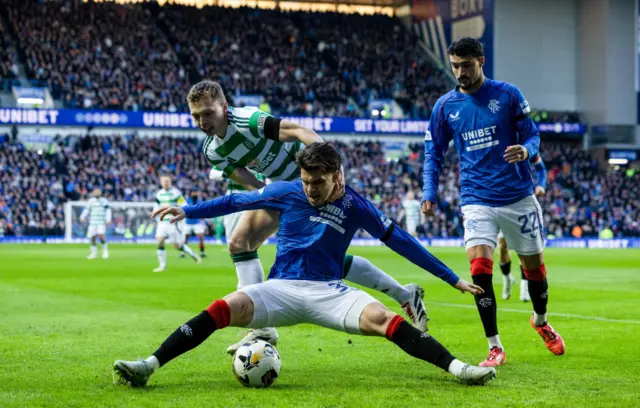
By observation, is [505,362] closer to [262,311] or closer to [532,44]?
[262,311]

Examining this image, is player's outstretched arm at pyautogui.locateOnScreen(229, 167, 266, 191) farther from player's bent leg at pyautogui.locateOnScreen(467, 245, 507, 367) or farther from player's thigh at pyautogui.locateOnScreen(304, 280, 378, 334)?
player's thigh at pyautogui.locateOnScreen(304, 280, 378, 334)

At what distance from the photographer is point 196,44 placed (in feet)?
163

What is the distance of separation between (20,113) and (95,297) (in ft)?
97.4

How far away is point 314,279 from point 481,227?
1.96 m

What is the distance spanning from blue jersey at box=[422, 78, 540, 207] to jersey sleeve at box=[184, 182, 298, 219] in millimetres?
1681

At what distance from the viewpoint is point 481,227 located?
7.30 metres

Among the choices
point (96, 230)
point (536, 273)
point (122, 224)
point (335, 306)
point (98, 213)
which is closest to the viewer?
point (335, 306)

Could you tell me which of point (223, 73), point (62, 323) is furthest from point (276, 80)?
point (62, 323)

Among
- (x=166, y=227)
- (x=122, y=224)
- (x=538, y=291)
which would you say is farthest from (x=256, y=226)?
(x=122, y=224)

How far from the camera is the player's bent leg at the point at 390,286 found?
7309 millimetres

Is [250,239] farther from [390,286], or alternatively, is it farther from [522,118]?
[522,118]

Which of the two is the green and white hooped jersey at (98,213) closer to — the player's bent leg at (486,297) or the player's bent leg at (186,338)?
the player's bent leg at (486,297)

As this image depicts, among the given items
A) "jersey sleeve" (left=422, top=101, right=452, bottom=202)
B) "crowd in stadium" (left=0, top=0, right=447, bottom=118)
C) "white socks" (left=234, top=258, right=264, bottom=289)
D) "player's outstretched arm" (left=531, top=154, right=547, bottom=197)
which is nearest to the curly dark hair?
"jersey sleeve" (left=422, top=101, right=452, bottom=202)

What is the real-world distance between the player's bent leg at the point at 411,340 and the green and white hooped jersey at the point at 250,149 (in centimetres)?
226
